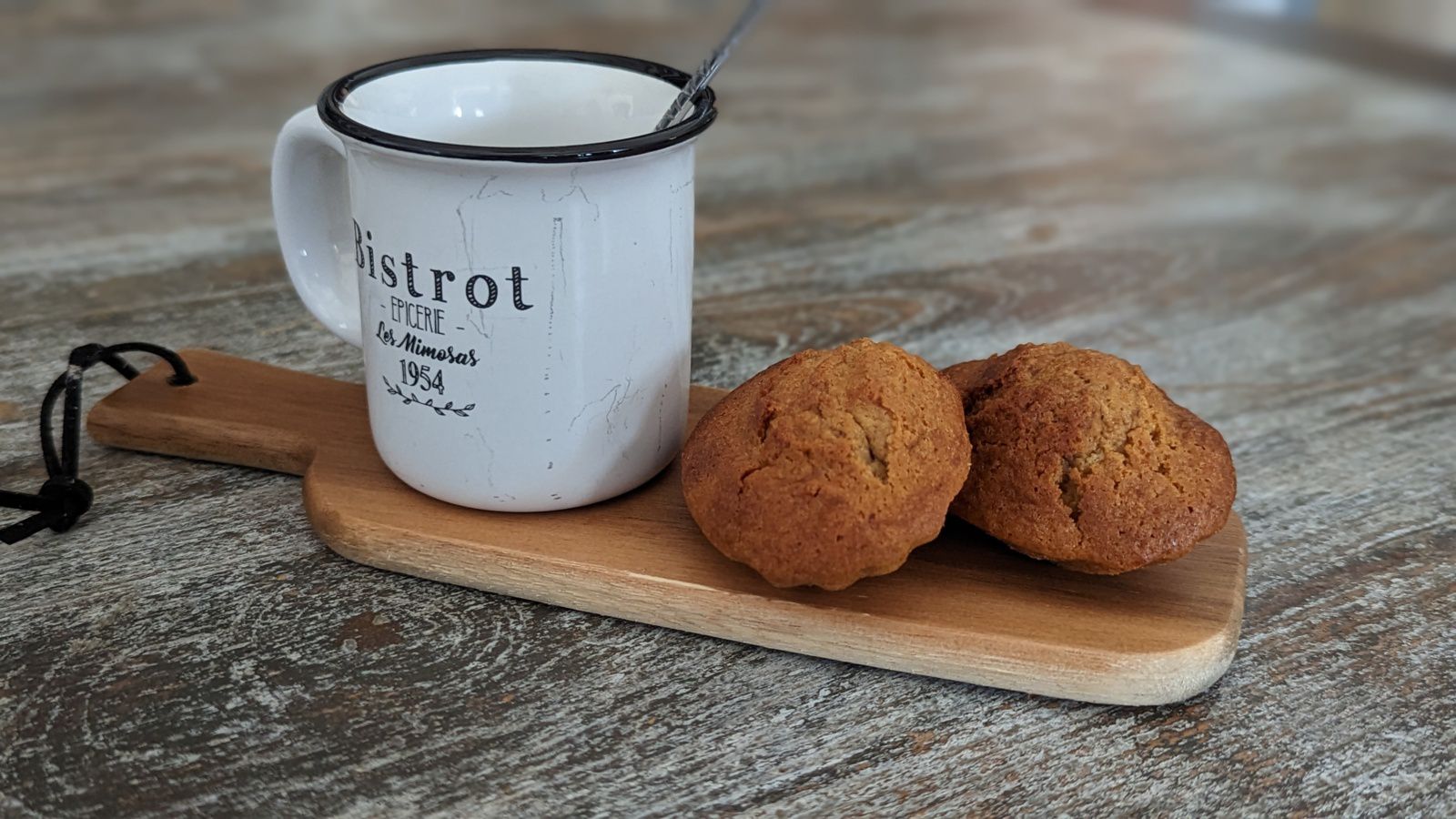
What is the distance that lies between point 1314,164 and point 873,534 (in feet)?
4.39

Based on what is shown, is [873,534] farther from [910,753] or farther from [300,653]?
[300,653]

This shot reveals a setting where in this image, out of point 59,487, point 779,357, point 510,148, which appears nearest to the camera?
point 510,148

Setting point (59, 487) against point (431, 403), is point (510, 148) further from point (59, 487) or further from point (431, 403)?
point (59, 487)

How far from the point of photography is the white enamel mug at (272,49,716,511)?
Answer: 2.12ft

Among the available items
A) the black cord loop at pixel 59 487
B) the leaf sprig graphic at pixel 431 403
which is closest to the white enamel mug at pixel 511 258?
the leaf sprig graphic at pixel 431 403

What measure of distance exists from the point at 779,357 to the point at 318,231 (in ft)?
1.29

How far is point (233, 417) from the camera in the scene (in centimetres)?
81

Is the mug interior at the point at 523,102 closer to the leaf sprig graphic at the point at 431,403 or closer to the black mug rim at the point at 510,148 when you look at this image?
the black mug rim at the point at 510,148

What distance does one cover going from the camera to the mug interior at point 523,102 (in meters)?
0.75

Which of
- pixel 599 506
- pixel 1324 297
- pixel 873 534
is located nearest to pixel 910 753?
pixel 873 534

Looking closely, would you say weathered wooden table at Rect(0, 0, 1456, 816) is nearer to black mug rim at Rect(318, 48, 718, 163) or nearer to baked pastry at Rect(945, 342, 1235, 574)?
baked pastry at Rect(945, 342, 1235, 574)

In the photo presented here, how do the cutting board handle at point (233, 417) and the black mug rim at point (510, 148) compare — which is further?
the cutting board handle at point (233, 417)

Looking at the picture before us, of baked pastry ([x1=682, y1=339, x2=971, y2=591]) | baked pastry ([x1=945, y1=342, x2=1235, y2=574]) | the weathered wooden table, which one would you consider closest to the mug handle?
the weathered wooden table

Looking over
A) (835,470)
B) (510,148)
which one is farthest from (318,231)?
(835,470)
